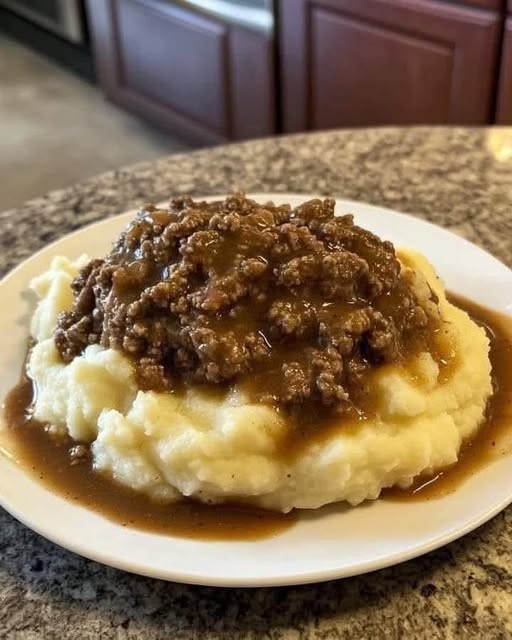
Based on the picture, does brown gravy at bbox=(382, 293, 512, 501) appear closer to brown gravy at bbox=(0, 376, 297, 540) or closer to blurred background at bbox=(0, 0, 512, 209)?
brown gravy at bbox=(0, 376, 297, 540)

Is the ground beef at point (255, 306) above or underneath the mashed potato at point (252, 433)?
above

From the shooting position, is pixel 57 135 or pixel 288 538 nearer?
pixel 288 538

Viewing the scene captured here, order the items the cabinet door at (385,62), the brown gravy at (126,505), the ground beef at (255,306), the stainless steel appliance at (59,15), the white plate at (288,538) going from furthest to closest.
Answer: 1. the stainless steel appliance at (59,15)
2. the cabinet door at (385,62)
3. the ground beef at (255,306)
4. the brown gravy at (126,505)
5. the white plate at (288,538)

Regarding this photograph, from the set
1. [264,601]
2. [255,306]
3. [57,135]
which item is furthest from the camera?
[57,135]

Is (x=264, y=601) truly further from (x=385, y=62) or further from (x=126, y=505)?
(x=385, y=62)

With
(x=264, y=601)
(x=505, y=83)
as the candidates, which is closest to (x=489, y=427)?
(x=264, y=601)

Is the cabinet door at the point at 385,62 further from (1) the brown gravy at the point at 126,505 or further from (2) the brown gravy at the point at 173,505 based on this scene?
(1) the brown gravy at the point at 126,505

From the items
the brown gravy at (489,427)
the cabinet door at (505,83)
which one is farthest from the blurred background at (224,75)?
the brown gravy at (489,427)

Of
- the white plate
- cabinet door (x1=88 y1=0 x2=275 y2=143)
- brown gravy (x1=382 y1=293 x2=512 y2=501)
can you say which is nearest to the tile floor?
cabinet door (x1=88 y1=0 x2=275 y2=143)
